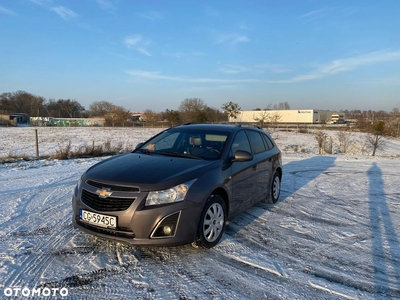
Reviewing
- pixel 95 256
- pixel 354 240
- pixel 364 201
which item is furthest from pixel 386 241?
pixel 95 256

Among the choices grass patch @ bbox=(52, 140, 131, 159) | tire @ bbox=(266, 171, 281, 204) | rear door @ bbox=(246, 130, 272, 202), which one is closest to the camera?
rear door @ bbox=(246, 130, 272, 202)

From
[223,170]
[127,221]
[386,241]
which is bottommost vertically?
[386,241]

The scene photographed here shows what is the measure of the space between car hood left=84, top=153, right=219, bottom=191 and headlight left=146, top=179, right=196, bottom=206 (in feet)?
0.18

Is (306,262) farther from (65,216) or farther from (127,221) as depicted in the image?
(65,216)

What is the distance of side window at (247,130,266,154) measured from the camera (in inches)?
212

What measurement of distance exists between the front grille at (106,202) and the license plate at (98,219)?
0.08 metres

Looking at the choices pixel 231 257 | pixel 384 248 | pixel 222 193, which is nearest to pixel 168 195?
pixel 222 193

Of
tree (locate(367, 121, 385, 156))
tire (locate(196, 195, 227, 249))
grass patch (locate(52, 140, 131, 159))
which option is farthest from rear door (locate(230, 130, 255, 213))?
tree (locate(367, 121, 385, 156))

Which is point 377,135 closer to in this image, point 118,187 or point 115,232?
point 118,187

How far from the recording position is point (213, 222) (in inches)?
151

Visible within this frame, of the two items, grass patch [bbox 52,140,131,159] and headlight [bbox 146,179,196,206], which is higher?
headlight [bbox 146,179,196,206]

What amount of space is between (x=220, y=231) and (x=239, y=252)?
37 centimetres

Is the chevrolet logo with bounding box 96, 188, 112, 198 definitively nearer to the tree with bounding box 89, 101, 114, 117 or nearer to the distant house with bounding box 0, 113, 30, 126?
the distant house with bounding box 0, 113, 30, 126

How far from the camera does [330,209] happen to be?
226 inches
